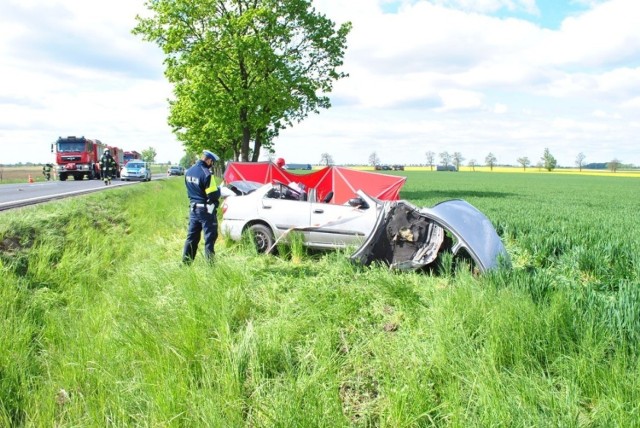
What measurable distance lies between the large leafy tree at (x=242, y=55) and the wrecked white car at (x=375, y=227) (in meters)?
16.1

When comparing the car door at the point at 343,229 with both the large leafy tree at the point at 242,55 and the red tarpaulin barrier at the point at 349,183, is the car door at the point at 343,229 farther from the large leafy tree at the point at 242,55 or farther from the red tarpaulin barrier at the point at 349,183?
the large leafy tree at the point at 242,55

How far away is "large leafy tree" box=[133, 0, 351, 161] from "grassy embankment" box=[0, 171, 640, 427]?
66.1 feet

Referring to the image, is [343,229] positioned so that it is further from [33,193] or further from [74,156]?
[74,156]

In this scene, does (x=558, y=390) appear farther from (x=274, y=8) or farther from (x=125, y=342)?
(x=274, y=8)

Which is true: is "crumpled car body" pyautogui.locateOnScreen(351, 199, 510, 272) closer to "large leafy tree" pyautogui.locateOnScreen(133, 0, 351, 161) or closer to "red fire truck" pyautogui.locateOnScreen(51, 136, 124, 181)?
"large leafy tree" pyautogui.locateOnScreen(133, 0, 351, 161)

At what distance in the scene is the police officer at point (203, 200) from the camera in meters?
7.27

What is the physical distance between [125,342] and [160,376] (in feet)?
2.79

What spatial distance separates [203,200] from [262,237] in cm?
160

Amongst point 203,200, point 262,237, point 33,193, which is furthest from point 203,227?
point 33,193

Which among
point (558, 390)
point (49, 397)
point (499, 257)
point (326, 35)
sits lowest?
point (49, 397)

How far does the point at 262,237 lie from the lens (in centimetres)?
866

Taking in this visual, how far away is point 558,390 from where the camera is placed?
10.8 feet

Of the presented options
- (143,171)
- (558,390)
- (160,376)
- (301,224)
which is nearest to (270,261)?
(301,224)

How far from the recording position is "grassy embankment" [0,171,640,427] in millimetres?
3170
